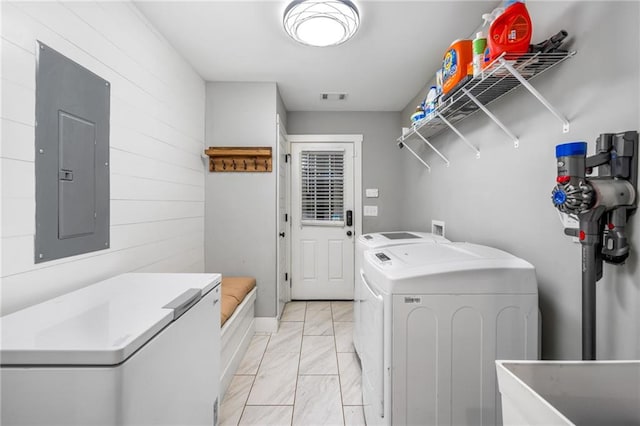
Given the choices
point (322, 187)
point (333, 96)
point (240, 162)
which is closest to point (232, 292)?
point (240, 162)

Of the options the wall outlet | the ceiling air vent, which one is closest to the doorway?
the ceiling air vent

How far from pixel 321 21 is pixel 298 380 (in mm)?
2399

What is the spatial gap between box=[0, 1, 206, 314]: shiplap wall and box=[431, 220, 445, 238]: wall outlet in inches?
86.6

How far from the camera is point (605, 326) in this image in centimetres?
101

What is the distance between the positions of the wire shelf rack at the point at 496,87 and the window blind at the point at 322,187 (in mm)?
1592

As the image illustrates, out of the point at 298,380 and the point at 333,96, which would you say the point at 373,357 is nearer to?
the point at 298,380

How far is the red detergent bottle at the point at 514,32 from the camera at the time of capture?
3.68 ft

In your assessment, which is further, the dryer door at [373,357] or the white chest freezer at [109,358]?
the dryer door at [373,357]

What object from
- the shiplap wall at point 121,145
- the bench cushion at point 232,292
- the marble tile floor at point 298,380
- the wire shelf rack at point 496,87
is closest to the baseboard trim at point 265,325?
the marble tile floor at point 298,380

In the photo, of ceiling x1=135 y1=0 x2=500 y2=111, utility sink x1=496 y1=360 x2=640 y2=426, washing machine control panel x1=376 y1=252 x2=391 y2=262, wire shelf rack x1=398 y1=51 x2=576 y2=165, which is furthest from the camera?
ceiling x1=135 y1=0 x2=500 y2=111

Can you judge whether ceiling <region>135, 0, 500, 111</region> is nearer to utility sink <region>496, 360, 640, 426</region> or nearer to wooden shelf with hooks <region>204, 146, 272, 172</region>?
wooden shelf with hooks <region>204, 146, 272, 172</region>

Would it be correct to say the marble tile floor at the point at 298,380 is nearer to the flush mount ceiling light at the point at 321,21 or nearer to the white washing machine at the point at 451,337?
the white washing machine at the point at 451,337

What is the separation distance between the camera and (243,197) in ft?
9.07

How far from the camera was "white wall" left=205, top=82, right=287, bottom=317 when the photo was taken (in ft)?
8.98
